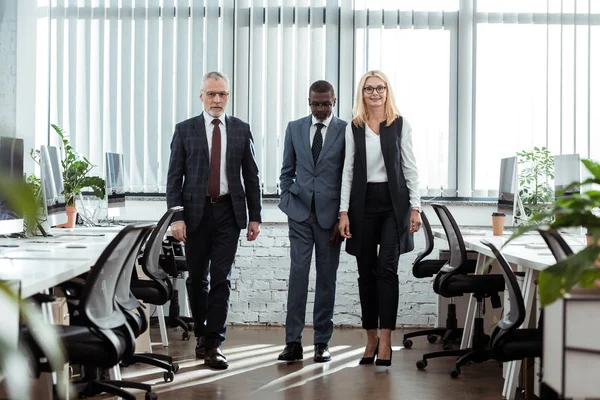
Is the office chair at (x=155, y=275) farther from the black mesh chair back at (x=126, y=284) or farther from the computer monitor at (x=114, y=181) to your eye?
the computer monitor at (x=114, y=181)

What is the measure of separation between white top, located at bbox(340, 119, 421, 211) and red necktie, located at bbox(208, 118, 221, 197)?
655 mm

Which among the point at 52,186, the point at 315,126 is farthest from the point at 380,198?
the point at 52,186

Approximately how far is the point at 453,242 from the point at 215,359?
139 cm

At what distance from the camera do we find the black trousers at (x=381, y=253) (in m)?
4.05

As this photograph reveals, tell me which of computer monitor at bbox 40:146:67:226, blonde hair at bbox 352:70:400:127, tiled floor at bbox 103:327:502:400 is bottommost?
tiled floor at bbox 103:327:502:400

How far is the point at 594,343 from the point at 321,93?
291 centimetres

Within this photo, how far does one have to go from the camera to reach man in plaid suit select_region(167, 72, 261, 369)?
414cm

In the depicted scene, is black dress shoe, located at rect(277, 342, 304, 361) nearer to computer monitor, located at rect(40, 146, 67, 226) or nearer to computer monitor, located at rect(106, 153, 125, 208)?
computer monitor, located at rect(40, 146, 67, 226)

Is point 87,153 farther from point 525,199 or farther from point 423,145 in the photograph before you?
point 525,199

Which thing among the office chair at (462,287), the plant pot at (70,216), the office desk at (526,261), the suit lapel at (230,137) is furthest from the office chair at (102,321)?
the plant pot at (70,216)

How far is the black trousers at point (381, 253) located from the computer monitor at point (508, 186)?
103 cm

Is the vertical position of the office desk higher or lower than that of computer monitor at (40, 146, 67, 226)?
lower

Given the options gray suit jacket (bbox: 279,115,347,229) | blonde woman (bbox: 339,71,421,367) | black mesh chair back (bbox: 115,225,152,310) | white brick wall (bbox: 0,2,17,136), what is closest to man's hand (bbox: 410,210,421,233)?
blonde woman (bbox: 339,71,421,367)

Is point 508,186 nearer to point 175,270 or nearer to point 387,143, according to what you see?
A: point 387,143
